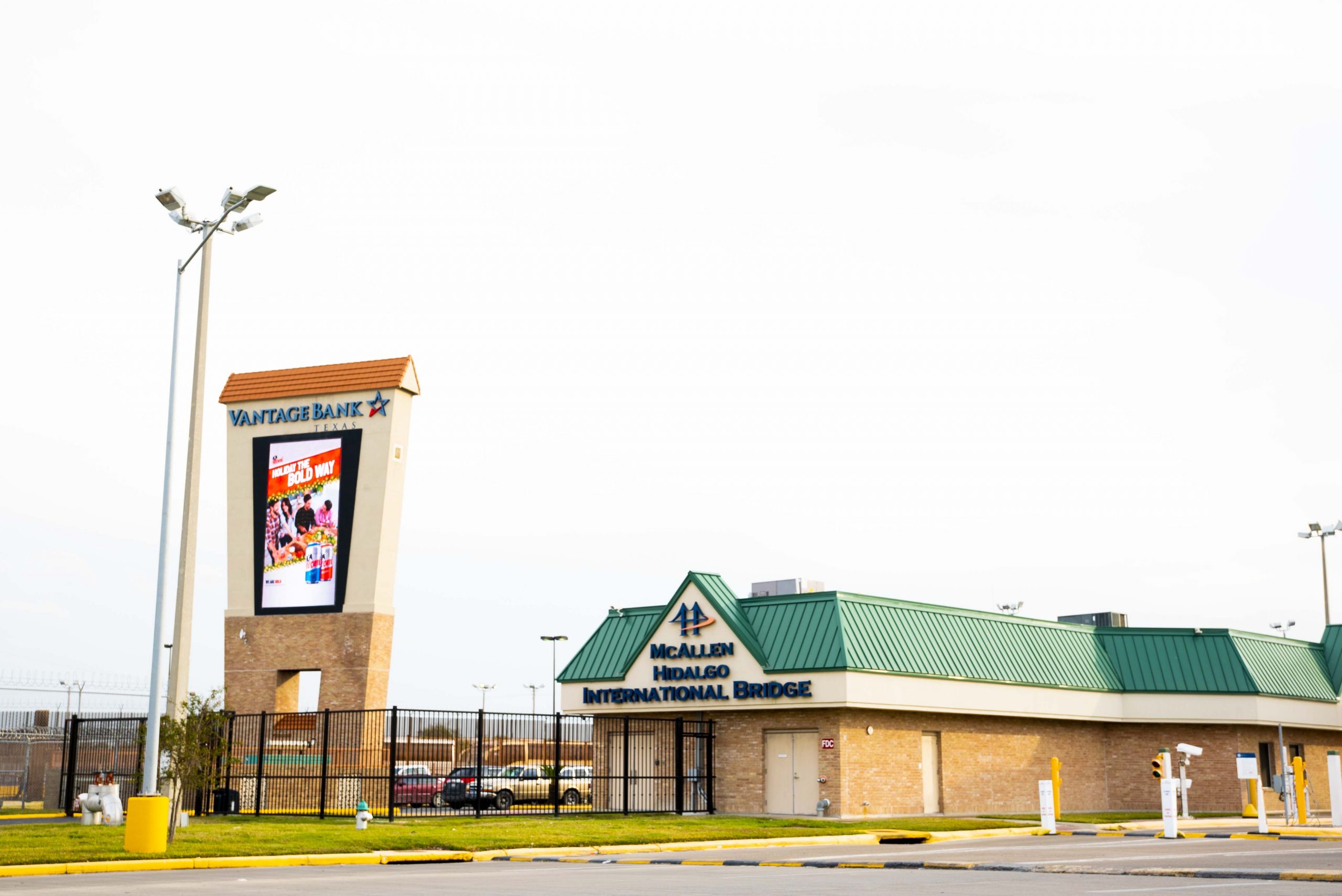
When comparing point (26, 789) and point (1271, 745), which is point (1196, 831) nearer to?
point (1271, 745)

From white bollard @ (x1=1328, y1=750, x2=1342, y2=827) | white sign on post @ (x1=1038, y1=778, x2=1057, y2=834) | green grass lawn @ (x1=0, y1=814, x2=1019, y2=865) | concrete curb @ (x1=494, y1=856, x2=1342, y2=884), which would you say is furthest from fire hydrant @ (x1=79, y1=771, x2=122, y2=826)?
white bollard @ (x1=1328, y1=750, x2=1342, y2=827)

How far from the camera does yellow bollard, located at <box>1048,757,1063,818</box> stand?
34688 millimetres

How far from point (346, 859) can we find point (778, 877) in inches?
327

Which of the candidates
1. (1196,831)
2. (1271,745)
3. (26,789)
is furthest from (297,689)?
(1271,745)

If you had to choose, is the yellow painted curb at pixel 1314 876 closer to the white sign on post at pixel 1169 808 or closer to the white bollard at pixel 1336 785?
the white sign on post at pixel 1169 808

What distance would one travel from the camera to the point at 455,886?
17.3 meters

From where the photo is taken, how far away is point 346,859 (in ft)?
76.0

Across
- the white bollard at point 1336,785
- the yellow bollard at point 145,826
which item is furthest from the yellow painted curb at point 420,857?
the white bollard at point 1336,785

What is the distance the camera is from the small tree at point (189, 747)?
2402cm

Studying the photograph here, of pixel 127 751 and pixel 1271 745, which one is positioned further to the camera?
pixel 1271 745

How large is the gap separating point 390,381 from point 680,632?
567 inches

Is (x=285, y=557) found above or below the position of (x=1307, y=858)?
above

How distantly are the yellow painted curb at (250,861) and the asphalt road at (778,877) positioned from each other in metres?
0.40

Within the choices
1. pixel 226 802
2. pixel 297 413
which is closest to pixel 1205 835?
pixel 226 802
